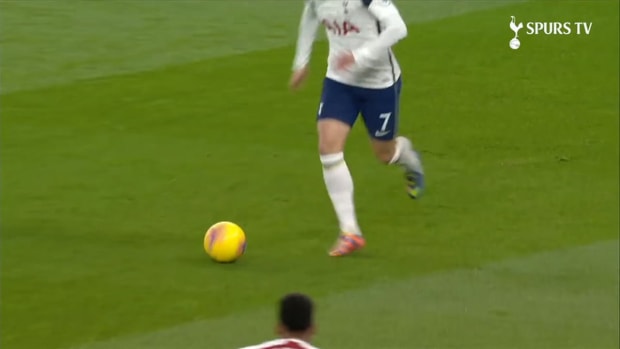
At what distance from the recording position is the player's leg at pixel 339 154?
11039 mm

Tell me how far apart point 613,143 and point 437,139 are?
67.5 inches

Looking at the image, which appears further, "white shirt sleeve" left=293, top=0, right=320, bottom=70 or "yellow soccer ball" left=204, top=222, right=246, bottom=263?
"white shirt sleeve" left=293, top=0, right=320, bottom=70

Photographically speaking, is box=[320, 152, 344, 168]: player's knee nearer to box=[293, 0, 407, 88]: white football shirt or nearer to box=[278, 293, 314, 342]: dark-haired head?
box=[293, 0, 407, 88]: white football shirt

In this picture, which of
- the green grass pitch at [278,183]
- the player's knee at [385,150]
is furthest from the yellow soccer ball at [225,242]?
the player's knee at [385,150]

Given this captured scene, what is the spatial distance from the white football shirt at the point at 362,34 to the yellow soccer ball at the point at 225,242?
4.47 feet

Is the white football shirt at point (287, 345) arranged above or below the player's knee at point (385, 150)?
above

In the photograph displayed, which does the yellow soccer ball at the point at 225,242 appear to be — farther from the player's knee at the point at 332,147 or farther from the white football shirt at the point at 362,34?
the white football shirt at the point at 362,34

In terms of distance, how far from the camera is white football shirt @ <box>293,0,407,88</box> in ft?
35.0

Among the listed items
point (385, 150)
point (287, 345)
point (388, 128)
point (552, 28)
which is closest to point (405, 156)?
point (385, 150)

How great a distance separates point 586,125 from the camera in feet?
51.3

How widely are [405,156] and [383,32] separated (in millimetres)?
1689

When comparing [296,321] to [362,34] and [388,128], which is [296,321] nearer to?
[362,34]

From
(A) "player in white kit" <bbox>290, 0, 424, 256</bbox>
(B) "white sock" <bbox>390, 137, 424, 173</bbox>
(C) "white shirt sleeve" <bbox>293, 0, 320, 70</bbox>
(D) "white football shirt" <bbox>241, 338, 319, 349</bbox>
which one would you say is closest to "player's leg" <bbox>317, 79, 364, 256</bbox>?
(A) "player in white kit" <bbox>290, 0, 424, 256</bbox>

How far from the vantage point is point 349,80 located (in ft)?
36.4
